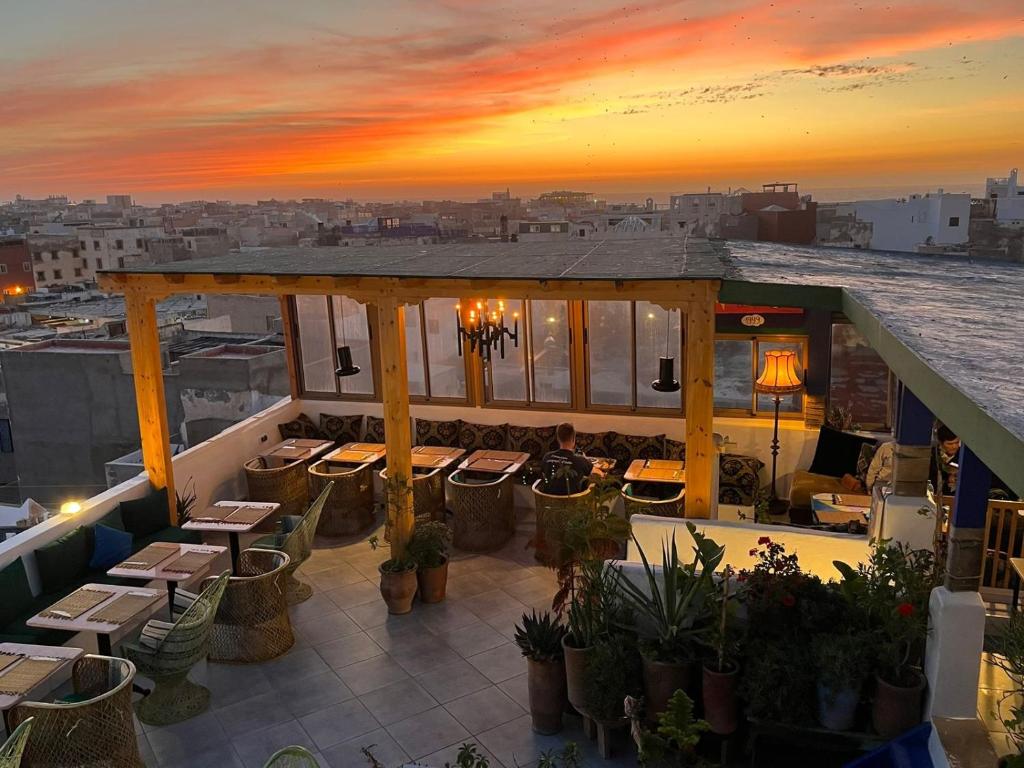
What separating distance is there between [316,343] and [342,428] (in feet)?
4.66

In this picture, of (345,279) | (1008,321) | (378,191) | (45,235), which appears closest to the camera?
(1008,321)

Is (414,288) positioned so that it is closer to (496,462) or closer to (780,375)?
(496,462)

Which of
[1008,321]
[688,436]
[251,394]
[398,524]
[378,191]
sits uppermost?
[378,191]

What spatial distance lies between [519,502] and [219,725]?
4850 millimetres

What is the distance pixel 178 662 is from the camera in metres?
5.67

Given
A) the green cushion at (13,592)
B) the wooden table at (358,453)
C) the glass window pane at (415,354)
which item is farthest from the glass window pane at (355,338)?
the green cushion at (13,592)

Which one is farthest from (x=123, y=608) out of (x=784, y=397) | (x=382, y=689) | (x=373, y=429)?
(x=784, y=397)

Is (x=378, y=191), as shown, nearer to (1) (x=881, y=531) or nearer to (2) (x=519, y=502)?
(2) (x=519, y=502)

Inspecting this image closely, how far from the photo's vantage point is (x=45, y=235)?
55.7 m

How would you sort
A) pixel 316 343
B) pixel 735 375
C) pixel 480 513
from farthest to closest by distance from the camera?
1. pixel 316 343
2. pixel 735 375
3. pixel 480 513

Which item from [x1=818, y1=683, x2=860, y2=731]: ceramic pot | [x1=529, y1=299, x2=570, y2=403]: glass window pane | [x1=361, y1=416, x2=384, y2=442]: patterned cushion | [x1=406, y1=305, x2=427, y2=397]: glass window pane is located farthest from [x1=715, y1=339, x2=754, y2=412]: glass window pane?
[x1=818, y1=683, x2=860, y2=731]: ceramic pot

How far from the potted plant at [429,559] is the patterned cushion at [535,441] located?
2784 millimetres

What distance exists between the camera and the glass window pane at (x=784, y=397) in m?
9.74

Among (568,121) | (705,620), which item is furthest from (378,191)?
(705,620)
